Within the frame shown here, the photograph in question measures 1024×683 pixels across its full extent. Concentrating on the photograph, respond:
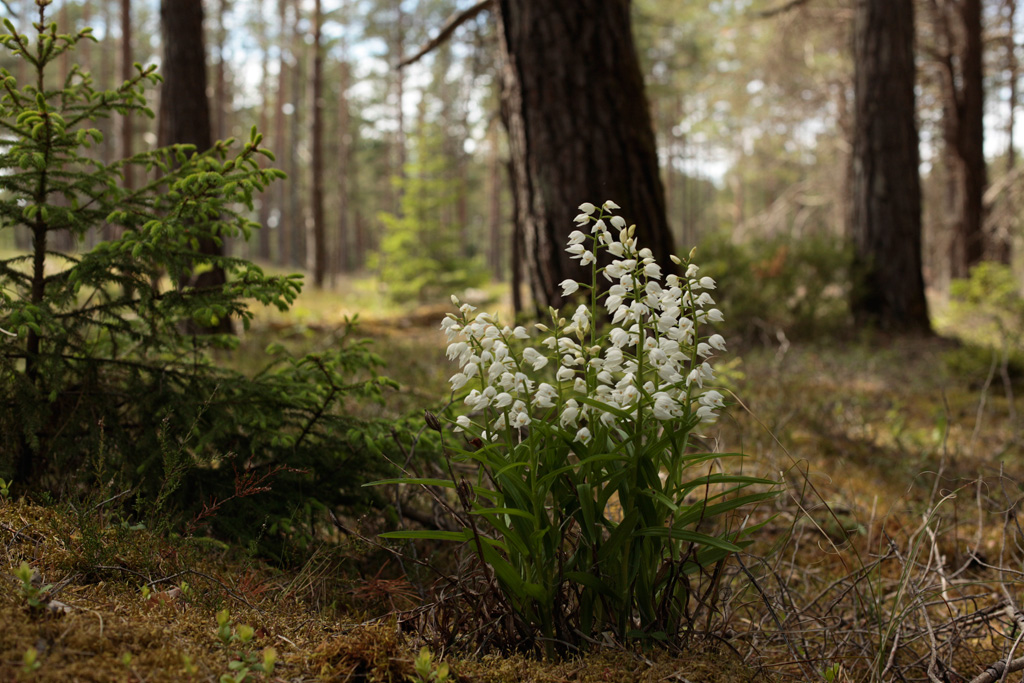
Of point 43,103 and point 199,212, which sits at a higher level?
point 43,103

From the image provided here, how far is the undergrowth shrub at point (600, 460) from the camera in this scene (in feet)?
5.79

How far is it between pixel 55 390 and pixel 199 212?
839mm

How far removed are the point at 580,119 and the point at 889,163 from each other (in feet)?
19.1

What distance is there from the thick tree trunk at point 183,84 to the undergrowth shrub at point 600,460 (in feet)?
19.0

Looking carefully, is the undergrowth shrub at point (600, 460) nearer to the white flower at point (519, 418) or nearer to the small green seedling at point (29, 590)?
the white flower at point (519, 418)

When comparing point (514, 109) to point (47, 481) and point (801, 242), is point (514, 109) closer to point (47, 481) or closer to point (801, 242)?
point (47, 481)

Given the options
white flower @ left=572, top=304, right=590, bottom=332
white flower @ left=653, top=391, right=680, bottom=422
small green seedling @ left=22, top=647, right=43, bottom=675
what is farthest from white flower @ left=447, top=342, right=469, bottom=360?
small green seedling @ left=22, top=647, right=43, bottom=675

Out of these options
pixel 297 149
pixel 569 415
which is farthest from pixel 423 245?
pixel 297 149

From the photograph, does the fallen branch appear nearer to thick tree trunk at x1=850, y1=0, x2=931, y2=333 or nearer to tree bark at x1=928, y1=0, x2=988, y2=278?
thick tree trunk at x1=850, y1=0, x2=931, y2=333

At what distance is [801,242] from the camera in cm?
930

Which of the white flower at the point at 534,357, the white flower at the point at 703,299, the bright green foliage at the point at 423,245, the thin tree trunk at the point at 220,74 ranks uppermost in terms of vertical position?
the thin tree trunk at the point at 220,74

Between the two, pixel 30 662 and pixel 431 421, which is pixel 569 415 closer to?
pixel 431 421

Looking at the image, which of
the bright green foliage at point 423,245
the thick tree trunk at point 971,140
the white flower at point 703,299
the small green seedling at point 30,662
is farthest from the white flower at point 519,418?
the thick tree trunk at point 971,140

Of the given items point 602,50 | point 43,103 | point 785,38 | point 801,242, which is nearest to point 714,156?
point 785,38
